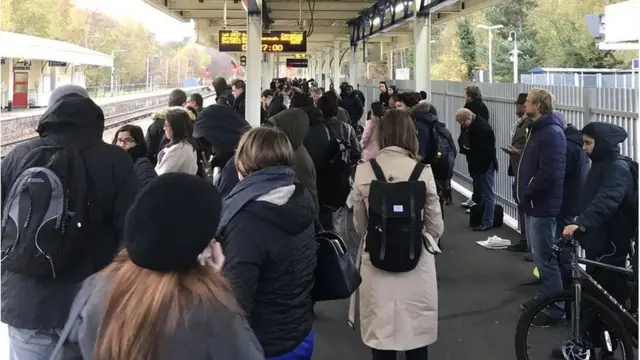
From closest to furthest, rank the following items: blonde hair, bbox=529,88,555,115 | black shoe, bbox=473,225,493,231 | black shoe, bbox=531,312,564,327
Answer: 1. black shoe, bbox=531,312,564,327
2. blonde hair, bbox=529,88,555,115
3. black shoe, bbox=473,225,493,231

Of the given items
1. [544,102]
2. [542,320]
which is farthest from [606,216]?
[544,102]

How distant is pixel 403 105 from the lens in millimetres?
7852

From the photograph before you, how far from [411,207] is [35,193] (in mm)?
1868

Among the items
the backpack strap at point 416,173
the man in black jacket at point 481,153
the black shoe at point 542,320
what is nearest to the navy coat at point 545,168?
the black shoe at point 542,320

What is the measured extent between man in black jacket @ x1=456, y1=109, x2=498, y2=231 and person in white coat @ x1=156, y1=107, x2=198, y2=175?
4.24 m

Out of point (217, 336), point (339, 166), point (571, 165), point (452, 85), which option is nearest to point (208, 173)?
point (339, 166)

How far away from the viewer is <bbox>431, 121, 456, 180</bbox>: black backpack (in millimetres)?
7062

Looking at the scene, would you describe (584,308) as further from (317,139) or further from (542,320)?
(317,139)

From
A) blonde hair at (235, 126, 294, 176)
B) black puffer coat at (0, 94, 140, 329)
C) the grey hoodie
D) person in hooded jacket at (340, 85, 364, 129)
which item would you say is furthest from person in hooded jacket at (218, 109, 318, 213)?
person in hooded jacket at (340, 85, 364, 129)

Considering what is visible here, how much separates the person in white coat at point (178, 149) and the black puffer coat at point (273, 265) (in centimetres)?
234

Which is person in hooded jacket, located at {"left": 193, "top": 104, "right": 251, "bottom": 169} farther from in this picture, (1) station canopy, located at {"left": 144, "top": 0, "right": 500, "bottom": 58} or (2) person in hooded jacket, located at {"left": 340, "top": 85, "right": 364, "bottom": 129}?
(2) person in hooded jacket, located at {"left": 340, "top": 85, "right": 364, "bottom": 129}

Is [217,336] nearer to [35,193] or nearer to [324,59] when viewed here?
[35,193]

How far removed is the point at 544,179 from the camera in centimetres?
500

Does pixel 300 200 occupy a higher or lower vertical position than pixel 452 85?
lower
